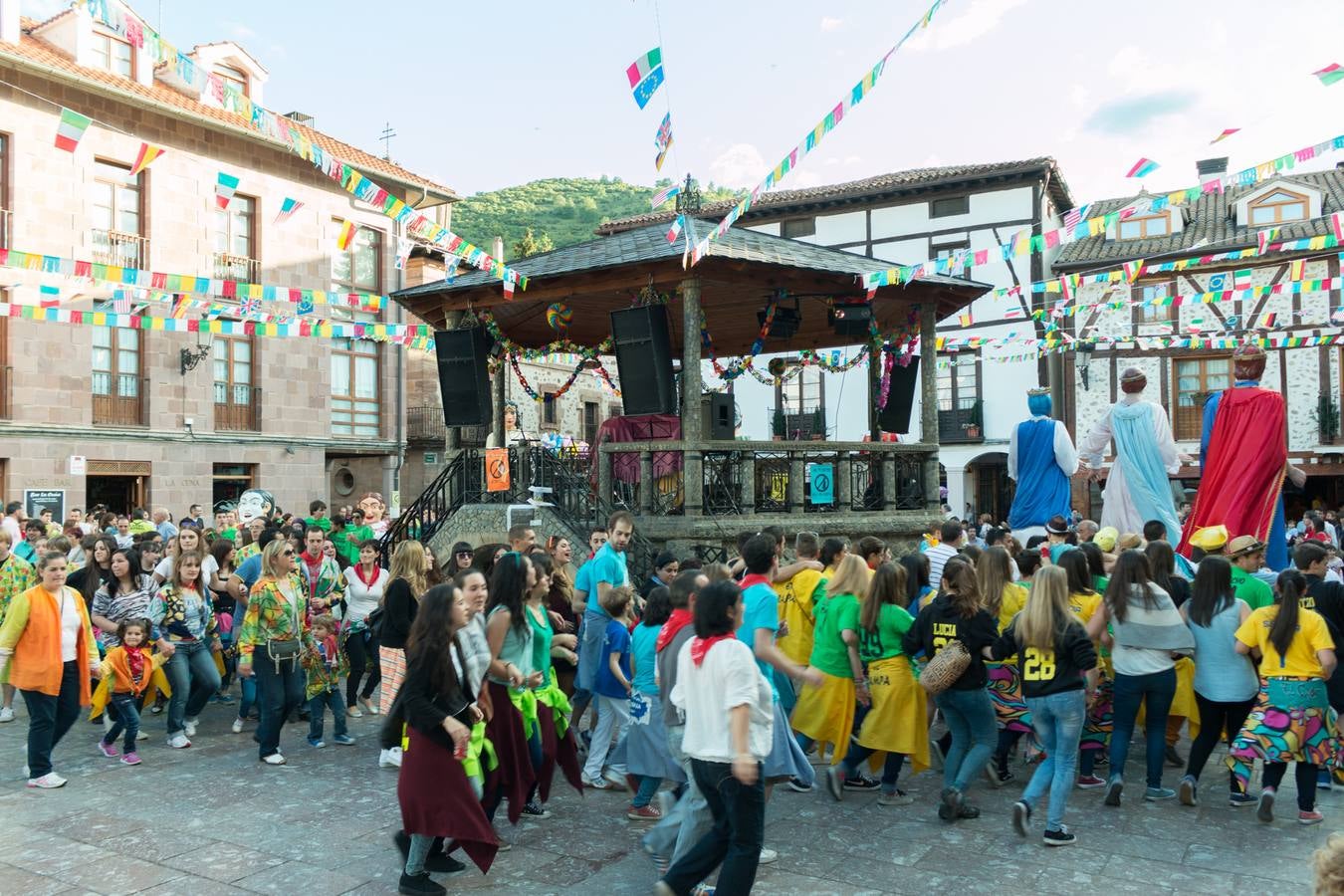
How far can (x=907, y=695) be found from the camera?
6.58 m

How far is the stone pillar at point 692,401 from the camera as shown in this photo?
12320 mm

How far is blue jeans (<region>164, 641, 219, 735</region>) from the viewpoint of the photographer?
26.8 ft

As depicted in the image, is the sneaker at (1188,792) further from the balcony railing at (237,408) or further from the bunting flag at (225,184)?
the balcony railing at (237,408)

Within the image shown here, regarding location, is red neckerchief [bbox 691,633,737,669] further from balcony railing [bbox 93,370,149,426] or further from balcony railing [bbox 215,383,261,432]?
balcony railing [bbox 215,383,261,432]

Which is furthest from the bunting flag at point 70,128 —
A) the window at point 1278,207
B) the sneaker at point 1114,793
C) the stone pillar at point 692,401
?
the window at point 1278,207

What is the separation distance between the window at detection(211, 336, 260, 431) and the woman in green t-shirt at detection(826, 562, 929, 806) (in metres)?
21.9

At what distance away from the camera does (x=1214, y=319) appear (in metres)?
28.4

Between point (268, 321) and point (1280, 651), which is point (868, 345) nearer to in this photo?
point (268, 321)

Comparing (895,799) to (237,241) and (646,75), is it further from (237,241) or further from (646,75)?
(237,241)

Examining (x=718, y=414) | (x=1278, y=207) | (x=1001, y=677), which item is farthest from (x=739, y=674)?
(x=1278, y=207)

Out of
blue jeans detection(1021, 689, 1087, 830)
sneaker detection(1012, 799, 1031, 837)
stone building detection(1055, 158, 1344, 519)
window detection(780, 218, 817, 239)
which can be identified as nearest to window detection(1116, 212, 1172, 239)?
stone building detection(1055, 158, 1344, 519)

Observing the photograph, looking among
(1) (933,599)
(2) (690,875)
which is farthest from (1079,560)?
(2) (690,875)

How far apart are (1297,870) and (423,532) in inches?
439

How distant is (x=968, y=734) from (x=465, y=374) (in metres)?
9.75
